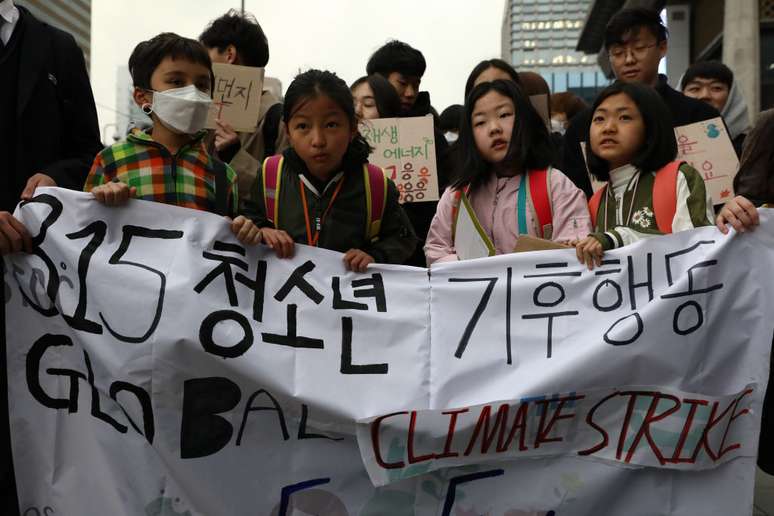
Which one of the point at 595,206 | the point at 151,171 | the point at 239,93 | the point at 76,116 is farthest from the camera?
the point at 239,93

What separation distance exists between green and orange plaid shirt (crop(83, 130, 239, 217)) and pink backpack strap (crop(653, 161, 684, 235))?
1697mm

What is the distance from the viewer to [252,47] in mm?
5133

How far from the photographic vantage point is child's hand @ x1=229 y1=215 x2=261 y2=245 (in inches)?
130

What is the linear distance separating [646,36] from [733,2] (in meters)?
13.5

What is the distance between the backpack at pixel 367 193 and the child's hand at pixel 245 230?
0.25m

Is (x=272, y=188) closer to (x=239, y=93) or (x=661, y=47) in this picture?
(x=239, y=93)

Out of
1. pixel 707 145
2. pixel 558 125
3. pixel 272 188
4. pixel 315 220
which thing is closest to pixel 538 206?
pixel 315 220

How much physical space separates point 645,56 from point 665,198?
1.55m

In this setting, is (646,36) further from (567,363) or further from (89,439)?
(89,439)

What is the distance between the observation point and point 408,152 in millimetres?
5090

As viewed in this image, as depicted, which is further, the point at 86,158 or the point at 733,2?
the point at 733,2

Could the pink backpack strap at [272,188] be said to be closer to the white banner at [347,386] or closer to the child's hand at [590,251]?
the white banner at [347,386]

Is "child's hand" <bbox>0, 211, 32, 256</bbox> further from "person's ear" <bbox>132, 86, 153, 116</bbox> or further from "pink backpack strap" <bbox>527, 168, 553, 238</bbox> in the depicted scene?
"pink backpack strap" <bbox>527, 168, 553, 238</bbox>

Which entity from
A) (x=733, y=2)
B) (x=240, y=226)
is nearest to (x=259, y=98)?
(x=240, y=226)
